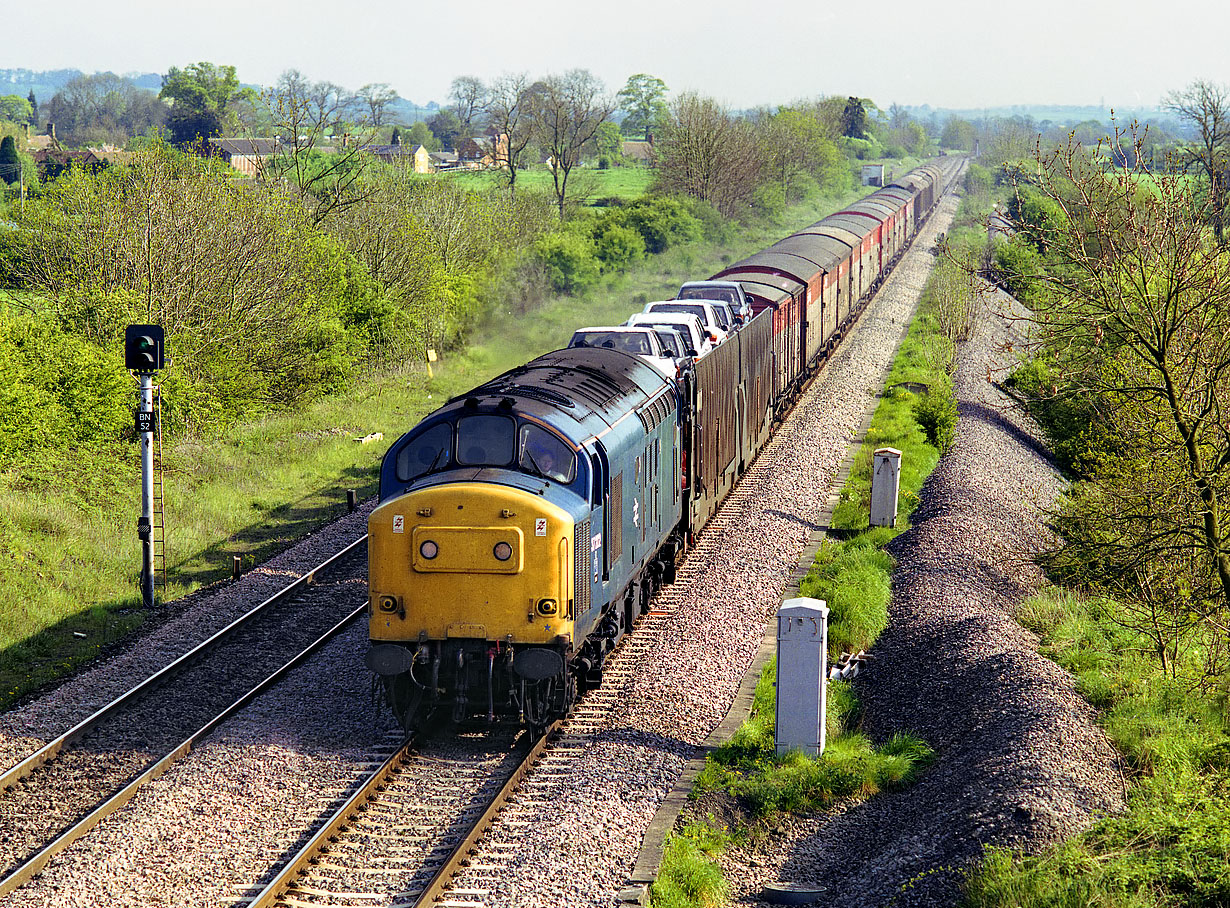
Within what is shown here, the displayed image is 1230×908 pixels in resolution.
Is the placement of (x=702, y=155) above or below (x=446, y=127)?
below

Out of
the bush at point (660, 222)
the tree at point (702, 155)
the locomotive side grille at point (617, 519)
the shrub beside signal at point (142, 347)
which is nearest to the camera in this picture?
the locomotive side grille at point (617, 519)

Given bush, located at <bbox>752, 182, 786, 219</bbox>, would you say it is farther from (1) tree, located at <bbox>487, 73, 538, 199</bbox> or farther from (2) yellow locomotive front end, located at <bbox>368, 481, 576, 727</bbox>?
(2) yellow locomotive front end, located at <bbox>368, 481, 576, 727</bbox>

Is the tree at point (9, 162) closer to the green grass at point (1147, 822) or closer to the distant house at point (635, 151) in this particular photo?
the distant house at point (635, 151)

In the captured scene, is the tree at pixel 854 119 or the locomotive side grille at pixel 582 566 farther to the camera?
the tree at pixel 854 119

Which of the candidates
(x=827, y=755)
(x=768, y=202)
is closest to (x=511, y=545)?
(x=827, y=755)

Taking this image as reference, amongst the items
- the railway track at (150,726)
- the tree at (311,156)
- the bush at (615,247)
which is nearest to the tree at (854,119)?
the bush at (615,247)

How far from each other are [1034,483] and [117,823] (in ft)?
64.3

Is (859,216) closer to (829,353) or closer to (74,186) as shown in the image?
(829,353)

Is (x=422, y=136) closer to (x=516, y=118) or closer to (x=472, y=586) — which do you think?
(x=516, y=118)

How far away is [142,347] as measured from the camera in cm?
1769

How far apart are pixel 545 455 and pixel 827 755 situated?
4.13 m

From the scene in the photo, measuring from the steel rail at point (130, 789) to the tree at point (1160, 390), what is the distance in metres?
9.48

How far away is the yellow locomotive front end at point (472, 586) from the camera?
38.0ft

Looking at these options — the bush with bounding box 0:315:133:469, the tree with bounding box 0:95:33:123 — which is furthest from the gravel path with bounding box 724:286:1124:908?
the tree with bounding box 0:95:33:123
